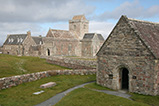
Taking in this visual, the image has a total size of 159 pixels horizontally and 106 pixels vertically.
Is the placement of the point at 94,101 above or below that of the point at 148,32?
below

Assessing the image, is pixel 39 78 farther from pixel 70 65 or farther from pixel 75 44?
pixel 75 44

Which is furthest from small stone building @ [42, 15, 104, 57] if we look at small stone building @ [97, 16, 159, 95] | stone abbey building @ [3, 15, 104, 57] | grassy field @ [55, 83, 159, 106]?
grassy field @ [55, 83, 159, 106]

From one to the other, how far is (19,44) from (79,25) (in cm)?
2416

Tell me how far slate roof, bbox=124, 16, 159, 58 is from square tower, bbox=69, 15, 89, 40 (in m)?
48.1

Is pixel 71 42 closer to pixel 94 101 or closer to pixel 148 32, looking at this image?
pixel 148 32

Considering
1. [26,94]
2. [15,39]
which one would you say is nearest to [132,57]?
[26,94]

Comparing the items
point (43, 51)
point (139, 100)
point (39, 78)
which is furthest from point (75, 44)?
point (139, 100)

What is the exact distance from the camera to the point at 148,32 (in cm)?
1571

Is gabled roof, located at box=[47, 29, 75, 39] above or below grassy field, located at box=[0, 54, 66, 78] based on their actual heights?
above

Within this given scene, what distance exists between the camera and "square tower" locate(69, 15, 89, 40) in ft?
214

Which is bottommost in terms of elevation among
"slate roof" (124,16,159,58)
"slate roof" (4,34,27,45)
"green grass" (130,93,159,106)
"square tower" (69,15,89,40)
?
"green grass" (130,93,159,106)

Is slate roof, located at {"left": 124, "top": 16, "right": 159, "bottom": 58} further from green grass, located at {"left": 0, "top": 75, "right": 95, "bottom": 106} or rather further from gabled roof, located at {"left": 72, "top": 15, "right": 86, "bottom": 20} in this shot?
gabled roof, located at {"left": 72, "top": 15, "right": 86, "bottom": 20}

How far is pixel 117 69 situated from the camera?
15797 mm

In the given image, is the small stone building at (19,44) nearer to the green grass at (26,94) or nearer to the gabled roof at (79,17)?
the gabled roof at (79,17)
